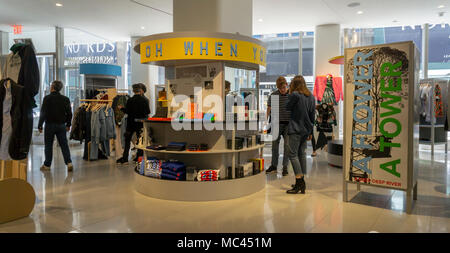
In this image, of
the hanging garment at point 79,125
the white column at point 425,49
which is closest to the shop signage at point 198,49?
the hanging garment at point 79,125

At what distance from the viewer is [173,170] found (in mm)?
3939

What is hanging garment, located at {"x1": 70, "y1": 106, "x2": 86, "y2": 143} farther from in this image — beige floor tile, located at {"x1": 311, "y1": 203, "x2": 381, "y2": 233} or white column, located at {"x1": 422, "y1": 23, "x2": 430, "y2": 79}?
white column, located at {"x1": 422, "y1": 23, "x2": 430, "y2": 79}

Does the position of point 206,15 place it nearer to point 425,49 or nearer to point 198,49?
point 198,49

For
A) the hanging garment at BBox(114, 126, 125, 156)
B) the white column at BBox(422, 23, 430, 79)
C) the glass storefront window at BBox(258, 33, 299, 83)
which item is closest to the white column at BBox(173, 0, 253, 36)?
the hanging garment at BBox(114, 126, 125, 156)

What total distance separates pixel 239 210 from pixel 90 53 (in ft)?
33.1

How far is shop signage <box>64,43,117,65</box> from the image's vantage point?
35.6ft

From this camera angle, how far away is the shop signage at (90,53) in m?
10.8

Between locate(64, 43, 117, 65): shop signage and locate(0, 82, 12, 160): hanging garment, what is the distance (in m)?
7.85

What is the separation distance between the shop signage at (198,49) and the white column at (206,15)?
72 cm

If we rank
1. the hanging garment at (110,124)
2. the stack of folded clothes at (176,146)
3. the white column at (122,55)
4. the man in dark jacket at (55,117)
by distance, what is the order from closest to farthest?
the stack of folded clothes at (176,146), the man in dark jacket at (55,117), the hanging garment at (110,124), the white column at (122,55)

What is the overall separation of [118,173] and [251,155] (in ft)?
7.86

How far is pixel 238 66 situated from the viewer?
15.2 ft

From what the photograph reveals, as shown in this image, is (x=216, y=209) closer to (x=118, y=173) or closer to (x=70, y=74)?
A: (x=118, y=173)

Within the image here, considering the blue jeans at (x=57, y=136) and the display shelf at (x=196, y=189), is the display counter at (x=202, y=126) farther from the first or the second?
the blue jeans at (x=57, y=136)
